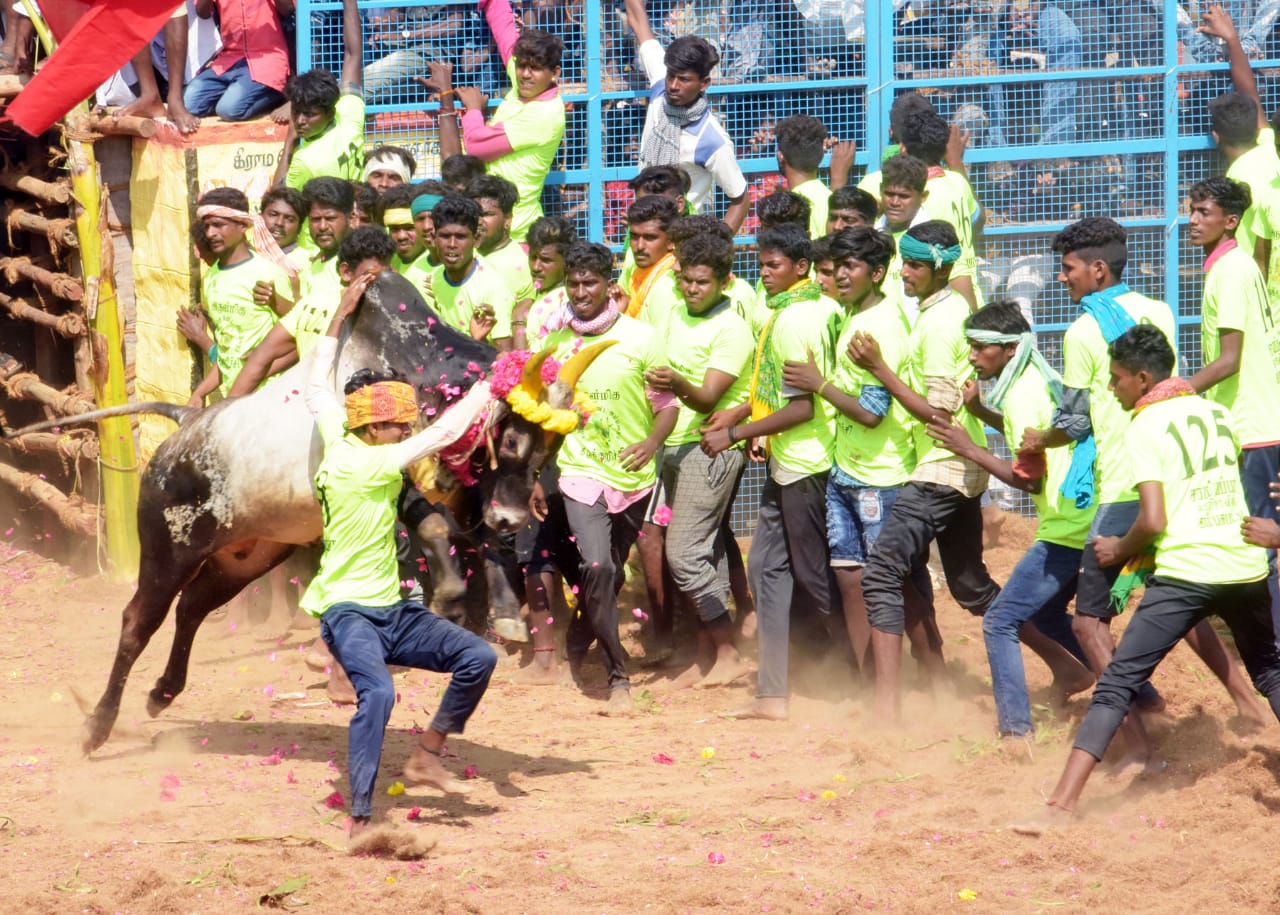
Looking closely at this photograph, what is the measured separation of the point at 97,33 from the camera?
9.20 m

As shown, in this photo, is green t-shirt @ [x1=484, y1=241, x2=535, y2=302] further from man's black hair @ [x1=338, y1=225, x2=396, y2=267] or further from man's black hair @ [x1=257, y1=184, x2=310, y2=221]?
man's black hair @ [x1=338, y1=225, x2=396, y2=267]

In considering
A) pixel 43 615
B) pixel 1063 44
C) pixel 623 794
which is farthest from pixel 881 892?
pixel 43 615

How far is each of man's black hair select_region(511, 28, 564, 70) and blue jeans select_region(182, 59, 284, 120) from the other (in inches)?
77.1

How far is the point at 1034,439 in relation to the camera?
23.3 feet

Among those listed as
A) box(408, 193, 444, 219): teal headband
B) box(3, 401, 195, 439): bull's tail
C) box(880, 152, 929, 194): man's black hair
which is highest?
box(880, 152, 929, 194): man's black hair

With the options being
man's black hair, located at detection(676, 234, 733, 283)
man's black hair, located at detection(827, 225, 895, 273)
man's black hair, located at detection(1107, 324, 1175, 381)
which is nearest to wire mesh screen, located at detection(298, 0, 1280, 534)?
man's black hair, located at detection(676, 234, 733, 283)

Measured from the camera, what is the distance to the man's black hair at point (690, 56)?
973 centimetres

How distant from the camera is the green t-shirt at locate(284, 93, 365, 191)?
10.4 metres

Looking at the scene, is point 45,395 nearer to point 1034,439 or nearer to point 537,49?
point 537,49

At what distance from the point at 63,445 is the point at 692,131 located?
204 inches

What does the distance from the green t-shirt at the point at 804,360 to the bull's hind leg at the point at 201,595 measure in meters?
2.45

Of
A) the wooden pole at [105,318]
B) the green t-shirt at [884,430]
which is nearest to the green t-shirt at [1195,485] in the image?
the green t-shirt at [884,430]

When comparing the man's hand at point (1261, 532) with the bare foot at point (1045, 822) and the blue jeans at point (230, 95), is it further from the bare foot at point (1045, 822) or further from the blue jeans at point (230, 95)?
the blue jeans at point (230, 95)

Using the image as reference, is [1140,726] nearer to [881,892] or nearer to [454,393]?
[881,892]
